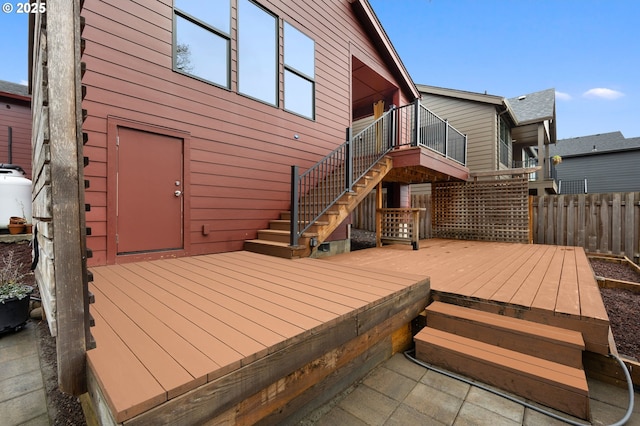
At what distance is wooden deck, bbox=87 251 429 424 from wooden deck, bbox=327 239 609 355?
0.51 meters

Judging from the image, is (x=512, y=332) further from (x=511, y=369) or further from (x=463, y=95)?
(x=463, y=95)

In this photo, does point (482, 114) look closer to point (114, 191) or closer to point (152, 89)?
point (152, 89)

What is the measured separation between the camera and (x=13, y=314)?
2328 millimetres

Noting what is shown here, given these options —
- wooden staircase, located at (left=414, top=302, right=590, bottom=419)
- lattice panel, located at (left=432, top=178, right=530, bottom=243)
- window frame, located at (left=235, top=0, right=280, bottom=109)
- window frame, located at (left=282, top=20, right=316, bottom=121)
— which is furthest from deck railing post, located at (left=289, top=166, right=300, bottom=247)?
lattice panel, located at (left=432, top=178, right=530, bottom=243)

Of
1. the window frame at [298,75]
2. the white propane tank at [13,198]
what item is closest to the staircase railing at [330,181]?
the window frame at [298,75]

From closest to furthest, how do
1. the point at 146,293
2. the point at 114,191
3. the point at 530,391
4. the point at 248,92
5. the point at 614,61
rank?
the point at 530,391 → the point at 146,293 → the point at 114,191 → the point at 248,92 → the point at 614,61

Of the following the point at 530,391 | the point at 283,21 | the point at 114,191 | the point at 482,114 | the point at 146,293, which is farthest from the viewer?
the point at 482,114

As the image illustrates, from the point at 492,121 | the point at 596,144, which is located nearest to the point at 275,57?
the point at 492,121

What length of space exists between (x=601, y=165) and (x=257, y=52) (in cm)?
2185

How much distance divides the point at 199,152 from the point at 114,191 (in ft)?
3.78

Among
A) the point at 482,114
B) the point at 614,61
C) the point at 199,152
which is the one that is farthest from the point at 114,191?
the point at 614,61

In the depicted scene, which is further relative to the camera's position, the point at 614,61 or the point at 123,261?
the point at 614,61

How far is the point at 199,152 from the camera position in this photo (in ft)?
12.7

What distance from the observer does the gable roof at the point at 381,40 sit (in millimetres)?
6236
